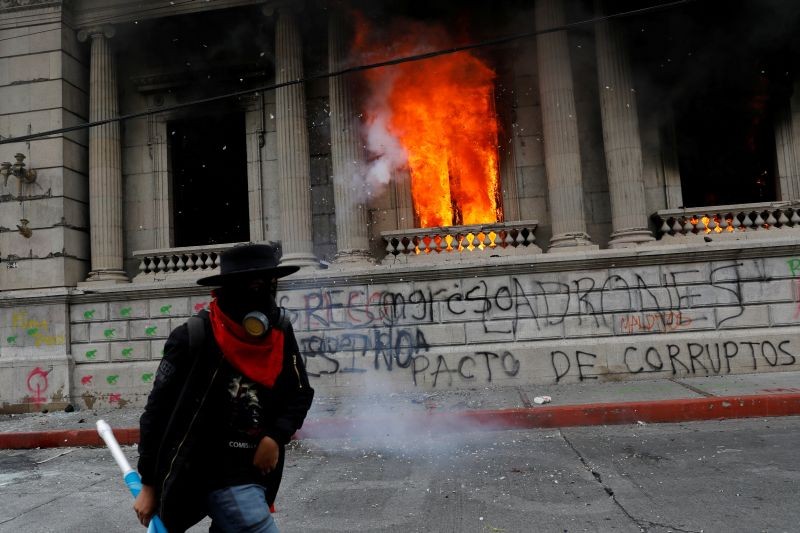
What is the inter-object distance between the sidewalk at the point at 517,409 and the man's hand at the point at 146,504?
17.0 feet

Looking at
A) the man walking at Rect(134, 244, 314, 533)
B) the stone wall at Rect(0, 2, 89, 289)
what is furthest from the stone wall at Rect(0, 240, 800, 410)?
the man walking at Rect(134, 244, 314, 533)

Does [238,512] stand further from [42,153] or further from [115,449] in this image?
[42,153]

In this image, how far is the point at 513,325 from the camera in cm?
949

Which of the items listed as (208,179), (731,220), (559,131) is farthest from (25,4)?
(731,220)

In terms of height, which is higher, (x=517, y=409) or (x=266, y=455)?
(x=266, y=455)

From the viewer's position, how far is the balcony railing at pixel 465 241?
10258 millimetres

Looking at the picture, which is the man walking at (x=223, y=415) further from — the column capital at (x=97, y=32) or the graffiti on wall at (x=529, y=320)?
the column capital at (x=97, y=32)

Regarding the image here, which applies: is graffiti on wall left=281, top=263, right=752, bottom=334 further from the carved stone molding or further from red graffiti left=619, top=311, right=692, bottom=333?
the carved stone molding

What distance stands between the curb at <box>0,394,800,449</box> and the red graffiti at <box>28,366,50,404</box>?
9.32 ft

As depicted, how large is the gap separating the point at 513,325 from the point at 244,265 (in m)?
7.54

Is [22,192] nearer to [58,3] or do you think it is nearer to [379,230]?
[58,3]

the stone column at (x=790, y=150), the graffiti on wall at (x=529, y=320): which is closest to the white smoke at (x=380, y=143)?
the graffiti on wall at (x=529, y=320)

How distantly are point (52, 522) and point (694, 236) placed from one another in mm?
9891

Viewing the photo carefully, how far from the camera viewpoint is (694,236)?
32.3 feet
